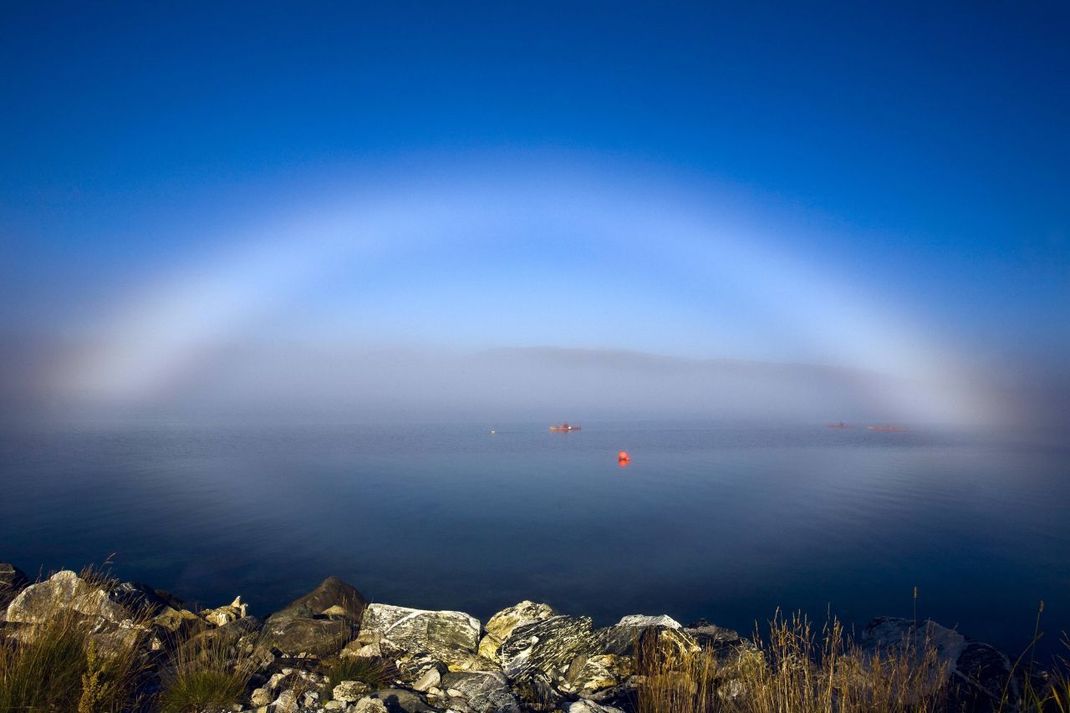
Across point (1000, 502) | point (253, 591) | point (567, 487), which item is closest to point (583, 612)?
point (253, 591)

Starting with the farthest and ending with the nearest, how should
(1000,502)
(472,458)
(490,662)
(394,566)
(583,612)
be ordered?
1. (472,458)
2. (1000,502)
3. (394,566)
4. (583,612)
5. (490,662)

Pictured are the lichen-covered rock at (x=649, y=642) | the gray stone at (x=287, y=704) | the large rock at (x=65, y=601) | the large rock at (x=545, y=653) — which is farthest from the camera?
the large rock at (x=65, y=601)

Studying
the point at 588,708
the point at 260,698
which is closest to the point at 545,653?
the point at 588,708

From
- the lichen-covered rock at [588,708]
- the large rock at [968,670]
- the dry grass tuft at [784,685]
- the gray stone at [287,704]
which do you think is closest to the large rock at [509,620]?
the dry grass tuft at [784,685]

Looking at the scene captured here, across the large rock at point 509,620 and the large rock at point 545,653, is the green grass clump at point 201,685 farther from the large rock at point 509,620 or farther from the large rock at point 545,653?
the large rock at point 509,620

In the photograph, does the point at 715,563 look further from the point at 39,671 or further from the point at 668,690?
the point at 39,671

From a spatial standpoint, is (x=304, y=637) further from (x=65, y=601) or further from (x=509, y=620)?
(x=65, y=601)

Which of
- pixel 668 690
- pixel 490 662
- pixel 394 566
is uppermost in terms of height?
pixel 668 690
